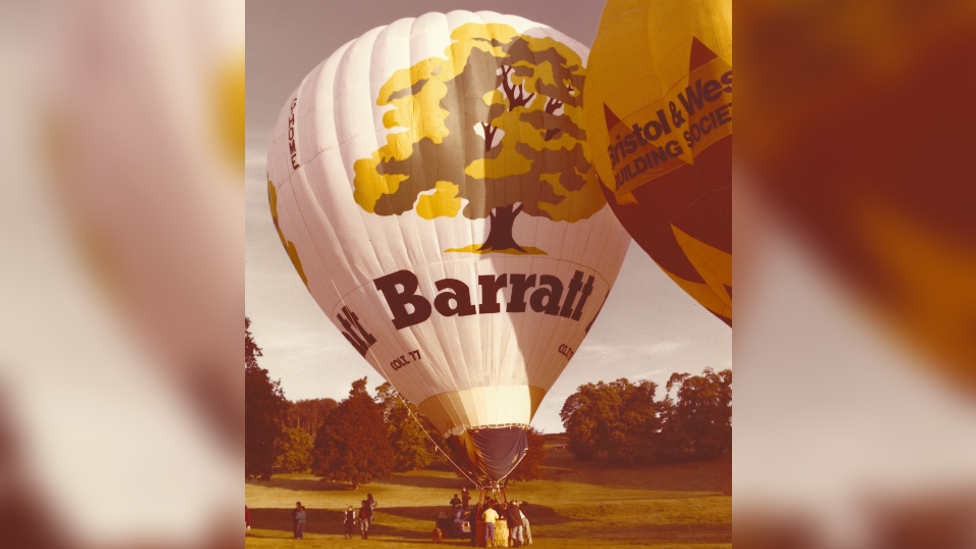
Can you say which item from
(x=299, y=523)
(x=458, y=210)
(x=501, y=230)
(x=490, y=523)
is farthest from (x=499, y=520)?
(x=299, y=523)

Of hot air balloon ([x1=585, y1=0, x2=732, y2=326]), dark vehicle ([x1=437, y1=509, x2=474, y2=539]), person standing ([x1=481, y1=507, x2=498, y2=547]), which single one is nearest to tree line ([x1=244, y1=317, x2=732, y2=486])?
dark vehicle ([x1=437, y1=509, x2=474, y2=539])

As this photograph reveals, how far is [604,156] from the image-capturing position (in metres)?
8.34

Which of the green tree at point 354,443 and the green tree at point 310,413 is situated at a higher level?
the green tree at point 310,413

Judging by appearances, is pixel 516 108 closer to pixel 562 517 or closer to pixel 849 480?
pixel 849 480

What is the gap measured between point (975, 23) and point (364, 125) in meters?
8.73

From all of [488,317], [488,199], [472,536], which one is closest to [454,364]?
[488,317]

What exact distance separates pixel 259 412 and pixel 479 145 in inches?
350

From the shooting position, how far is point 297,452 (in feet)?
74.2

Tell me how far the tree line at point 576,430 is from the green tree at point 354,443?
1.2 inches

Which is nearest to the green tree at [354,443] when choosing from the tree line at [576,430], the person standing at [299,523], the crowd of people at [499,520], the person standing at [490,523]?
the tree line at [576,430]

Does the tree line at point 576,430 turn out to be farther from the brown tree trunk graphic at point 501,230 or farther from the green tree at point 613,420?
the brown tree trunk graphic at point 501,230

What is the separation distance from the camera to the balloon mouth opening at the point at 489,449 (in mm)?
10695

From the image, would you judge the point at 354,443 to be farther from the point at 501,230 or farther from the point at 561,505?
the point at 501,230

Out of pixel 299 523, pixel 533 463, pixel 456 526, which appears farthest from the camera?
pixel 533 463
